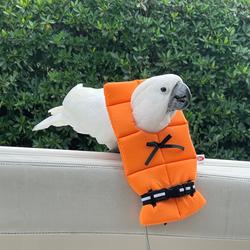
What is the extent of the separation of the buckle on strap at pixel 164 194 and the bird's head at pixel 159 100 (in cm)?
17

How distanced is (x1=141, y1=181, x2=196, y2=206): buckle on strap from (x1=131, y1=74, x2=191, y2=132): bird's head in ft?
0.55

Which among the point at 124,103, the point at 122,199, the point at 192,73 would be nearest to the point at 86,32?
the point at 192,73

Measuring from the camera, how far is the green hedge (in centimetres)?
215

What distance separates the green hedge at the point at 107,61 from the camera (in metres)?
2.15

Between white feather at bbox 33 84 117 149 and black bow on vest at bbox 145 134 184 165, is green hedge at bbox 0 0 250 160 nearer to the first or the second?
white feather at bbox 33 84 117 149

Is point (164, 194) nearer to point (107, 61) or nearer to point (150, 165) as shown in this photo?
point (150, 165)

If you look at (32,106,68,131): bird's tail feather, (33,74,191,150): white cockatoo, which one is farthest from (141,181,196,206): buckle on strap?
(32,106,68,131): bird's tail feather

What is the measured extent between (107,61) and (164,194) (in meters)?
0.99

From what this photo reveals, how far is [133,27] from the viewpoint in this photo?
7.25 feet

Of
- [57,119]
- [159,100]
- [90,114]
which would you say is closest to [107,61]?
[57,119]

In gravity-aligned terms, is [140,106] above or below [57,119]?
above

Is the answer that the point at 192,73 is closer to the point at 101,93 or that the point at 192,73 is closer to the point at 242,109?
the point at 242,109

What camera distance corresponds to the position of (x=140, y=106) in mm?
1361

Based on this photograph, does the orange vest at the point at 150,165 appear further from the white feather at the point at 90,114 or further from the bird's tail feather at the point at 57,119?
the bird's tail feather at the point at 57,119
